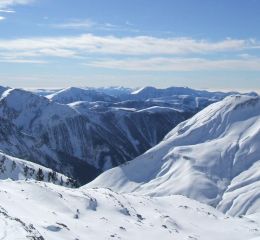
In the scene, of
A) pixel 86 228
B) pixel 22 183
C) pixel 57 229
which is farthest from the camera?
pixel 22 183

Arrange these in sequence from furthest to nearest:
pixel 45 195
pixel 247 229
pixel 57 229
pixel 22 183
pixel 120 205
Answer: pixel 247 229, pixel 120 205, pixel 22 183, pixel 45 195, pixel 57 229

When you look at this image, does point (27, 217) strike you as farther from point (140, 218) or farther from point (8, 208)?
point (140, 218)

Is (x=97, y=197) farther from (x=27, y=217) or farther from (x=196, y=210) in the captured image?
(x=27, y=217)

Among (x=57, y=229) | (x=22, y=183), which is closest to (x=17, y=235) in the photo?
(x=57, y=229)

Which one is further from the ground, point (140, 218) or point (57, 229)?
point (57, 229)

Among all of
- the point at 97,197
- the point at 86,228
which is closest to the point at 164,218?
the point at 97,197

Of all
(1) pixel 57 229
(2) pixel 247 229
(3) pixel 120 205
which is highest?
(1) pixel 57 229

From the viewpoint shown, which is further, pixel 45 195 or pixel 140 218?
pixel 140 218
